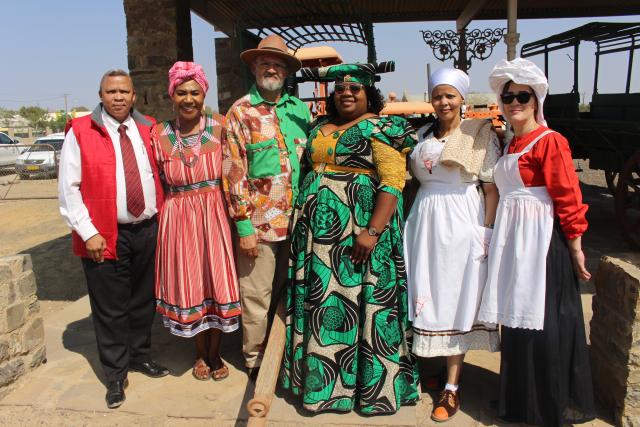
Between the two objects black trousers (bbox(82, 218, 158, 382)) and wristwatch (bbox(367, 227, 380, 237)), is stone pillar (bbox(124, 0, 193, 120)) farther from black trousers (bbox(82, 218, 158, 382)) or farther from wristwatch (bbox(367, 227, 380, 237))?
wristwatch (bbox(367, 227, 380, 237))

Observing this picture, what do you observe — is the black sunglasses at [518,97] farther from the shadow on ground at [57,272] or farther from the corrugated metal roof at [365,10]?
the shadow on ground at [57,272]

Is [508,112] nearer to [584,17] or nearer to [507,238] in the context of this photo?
[507,238]

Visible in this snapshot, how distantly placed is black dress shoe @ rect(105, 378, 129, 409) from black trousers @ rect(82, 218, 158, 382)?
0.03 m

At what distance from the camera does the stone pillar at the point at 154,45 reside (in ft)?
14.9

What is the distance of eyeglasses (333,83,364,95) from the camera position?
7.51ft

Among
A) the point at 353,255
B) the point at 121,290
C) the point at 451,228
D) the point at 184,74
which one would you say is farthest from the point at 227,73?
the point at 451,228

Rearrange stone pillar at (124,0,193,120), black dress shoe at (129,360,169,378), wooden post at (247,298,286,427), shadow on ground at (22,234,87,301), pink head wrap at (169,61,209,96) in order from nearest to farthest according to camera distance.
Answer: wooden post at (247,298,286,427) → pink head wrap at (169,61,209,96) → black dress shoe at (129,360,169,378) → stone pillar at (124,0,193,120) → shadow on ground at (22,234,87,301)

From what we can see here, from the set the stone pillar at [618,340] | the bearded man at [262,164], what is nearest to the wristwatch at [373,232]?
the bearded man at [262,164]

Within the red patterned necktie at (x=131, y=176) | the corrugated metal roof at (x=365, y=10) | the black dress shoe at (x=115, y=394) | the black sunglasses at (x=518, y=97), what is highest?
the corrugated metal roof at (x=365, y=10)

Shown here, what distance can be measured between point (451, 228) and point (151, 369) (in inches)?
75.7

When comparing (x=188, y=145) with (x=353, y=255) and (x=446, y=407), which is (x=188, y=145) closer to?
(x=353, y=255)

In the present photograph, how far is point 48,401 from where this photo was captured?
9.00 feet

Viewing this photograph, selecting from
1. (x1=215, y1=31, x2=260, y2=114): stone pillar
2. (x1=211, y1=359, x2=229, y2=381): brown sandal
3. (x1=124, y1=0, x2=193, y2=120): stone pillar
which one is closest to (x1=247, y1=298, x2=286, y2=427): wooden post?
(x1=211, y1=359, x2=229, y2=381): brown sandal

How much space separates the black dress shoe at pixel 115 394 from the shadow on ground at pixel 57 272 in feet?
9.66
